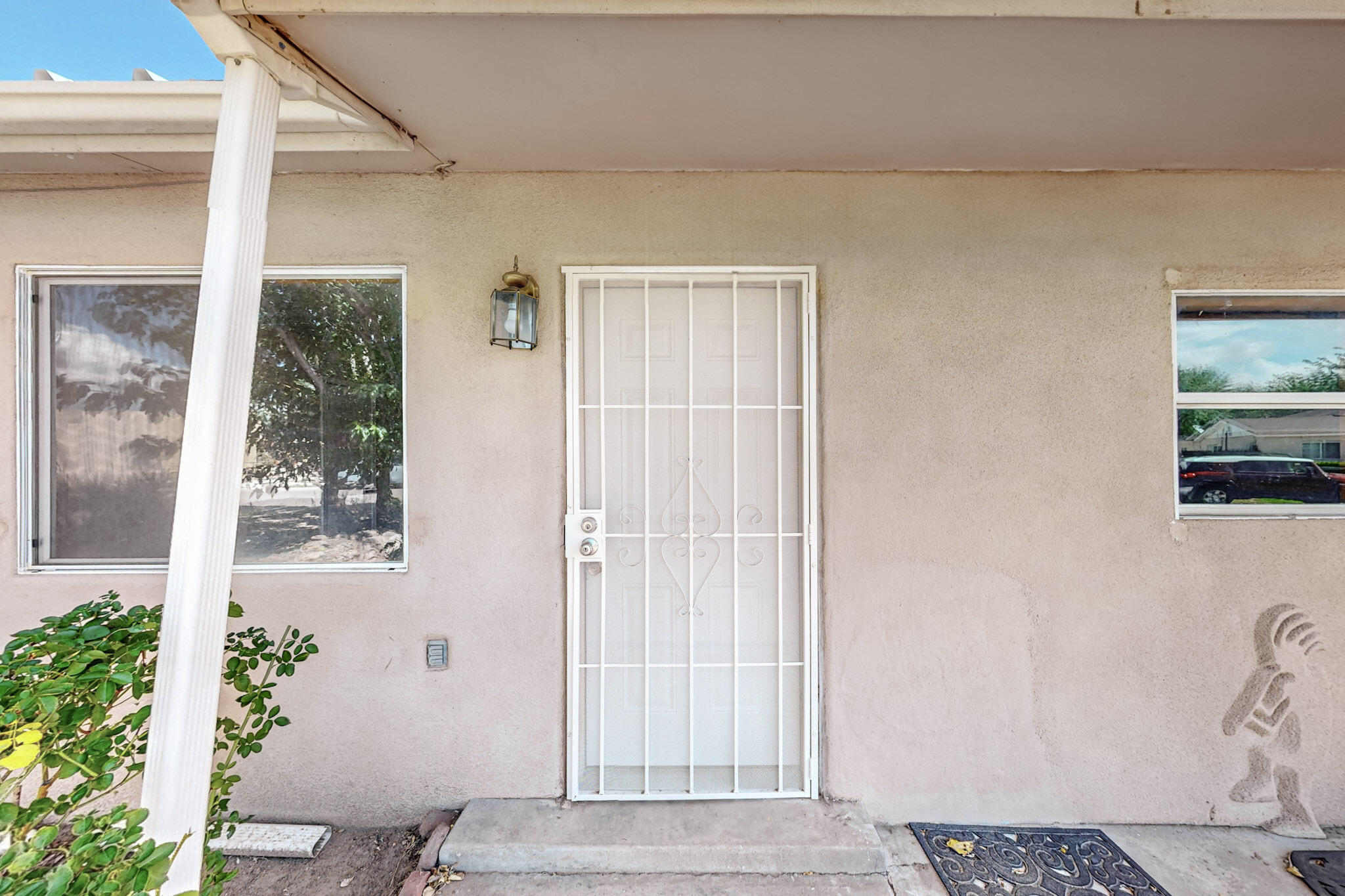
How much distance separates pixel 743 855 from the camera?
2.03 meters

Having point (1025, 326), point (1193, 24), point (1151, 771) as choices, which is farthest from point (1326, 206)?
point (1151, 771)

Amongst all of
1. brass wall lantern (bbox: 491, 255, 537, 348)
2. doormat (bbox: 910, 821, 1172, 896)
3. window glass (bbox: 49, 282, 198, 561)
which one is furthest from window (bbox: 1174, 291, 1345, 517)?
window glass (bbox: 49, 282, 198, 561)

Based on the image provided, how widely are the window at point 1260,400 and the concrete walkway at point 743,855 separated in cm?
139

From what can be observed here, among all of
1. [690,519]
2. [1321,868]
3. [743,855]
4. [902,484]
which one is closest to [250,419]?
[690,519]

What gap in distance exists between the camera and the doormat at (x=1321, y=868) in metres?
1.95

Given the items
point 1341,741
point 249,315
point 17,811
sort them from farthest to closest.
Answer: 1. point 1341,741
2. point 249,315
3. point 17,811

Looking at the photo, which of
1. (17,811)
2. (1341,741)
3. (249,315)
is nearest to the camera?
(17,811)

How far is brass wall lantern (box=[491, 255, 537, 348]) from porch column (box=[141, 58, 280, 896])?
809mm

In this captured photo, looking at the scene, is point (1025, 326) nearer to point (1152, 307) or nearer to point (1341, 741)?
point (1152, 307)

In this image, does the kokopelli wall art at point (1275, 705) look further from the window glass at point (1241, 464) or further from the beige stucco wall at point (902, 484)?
the window glass at point (1241, 464)

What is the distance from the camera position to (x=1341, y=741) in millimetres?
2246

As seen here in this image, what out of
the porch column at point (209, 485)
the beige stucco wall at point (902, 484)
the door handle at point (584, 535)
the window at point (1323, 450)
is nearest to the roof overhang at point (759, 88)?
the beige stucco wall at point (902, 484)

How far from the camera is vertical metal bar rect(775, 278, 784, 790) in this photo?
7.75 ft

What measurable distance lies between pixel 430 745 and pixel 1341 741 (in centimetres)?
382
